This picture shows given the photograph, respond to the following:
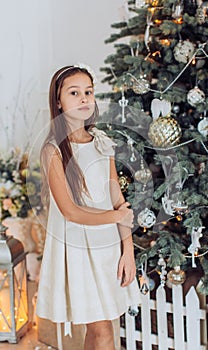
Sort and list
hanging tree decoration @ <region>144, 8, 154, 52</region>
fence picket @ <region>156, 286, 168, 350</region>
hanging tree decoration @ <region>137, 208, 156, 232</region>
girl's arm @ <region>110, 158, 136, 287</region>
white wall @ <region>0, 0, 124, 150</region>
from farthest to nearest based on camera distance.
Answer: white wall @ <region>0, 0, 124, 150</region>, fence picket @ <region>156, 286, 168, 350</region>, hanging tree decoration @ <region>144, 8, 154, 52</region>, hanging tree decoration @ <region>137, 208, 156, 232</region>, girl's arm @ <region>110, 158, 136, 287</region>

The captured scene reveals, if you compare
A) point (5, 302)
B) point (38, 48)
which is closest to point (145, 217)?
point (5, 302)

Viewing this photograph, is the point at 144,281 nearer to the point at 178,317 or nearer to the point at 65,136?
the point at 178,317

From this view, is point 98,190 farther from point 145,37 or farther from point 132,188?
point 145,37

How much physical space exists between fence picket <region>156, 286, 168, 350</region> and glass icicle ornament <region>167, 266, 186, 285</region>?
0.35 feet

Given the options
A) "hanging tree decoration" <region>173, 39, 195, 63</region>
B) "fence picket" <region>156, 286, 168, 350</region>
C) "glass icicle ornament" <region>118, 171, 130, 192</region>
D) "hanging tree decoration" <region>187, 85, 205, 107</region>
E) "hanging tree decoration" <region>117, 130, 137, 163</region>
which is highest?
"hanging tree decoration" <region>173, 39, 195, 63</region>

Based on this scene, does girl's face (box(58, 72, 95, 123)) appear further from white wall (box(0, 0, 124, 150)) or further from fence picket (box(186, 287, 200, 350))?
white wall (box(0, 0, 124, 150))

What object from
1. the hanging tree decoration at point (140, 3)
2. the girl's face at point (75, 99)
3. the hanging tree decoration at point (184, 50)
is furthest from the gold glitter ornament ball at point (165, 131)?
the hanging tree decoration at point (140, 3)

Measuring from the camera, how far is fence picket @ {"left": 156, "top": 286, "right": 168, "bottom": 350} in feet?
7.07

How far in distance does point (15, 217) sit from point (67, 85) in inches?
50.7

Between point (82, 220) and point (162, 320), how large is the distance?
2.20 ft

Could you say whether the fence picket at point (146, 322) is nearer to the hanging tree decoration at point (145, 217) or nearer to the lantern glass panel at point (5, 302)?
the hanging tree decoration at point (145, 217)

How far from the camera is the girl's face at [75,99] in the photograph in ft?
5.68

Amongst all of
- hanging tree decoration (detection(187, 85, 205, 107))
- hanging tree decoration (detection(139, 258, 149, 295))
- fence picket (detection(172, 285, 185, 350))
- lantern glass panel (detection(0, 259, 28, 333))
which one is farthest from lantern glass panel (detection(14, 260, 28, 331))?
hanging tree decoration (detection(187, 85, 205, 107))

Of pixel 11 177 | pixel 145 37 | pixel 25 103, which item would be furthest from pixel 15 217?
pixel 145 37
